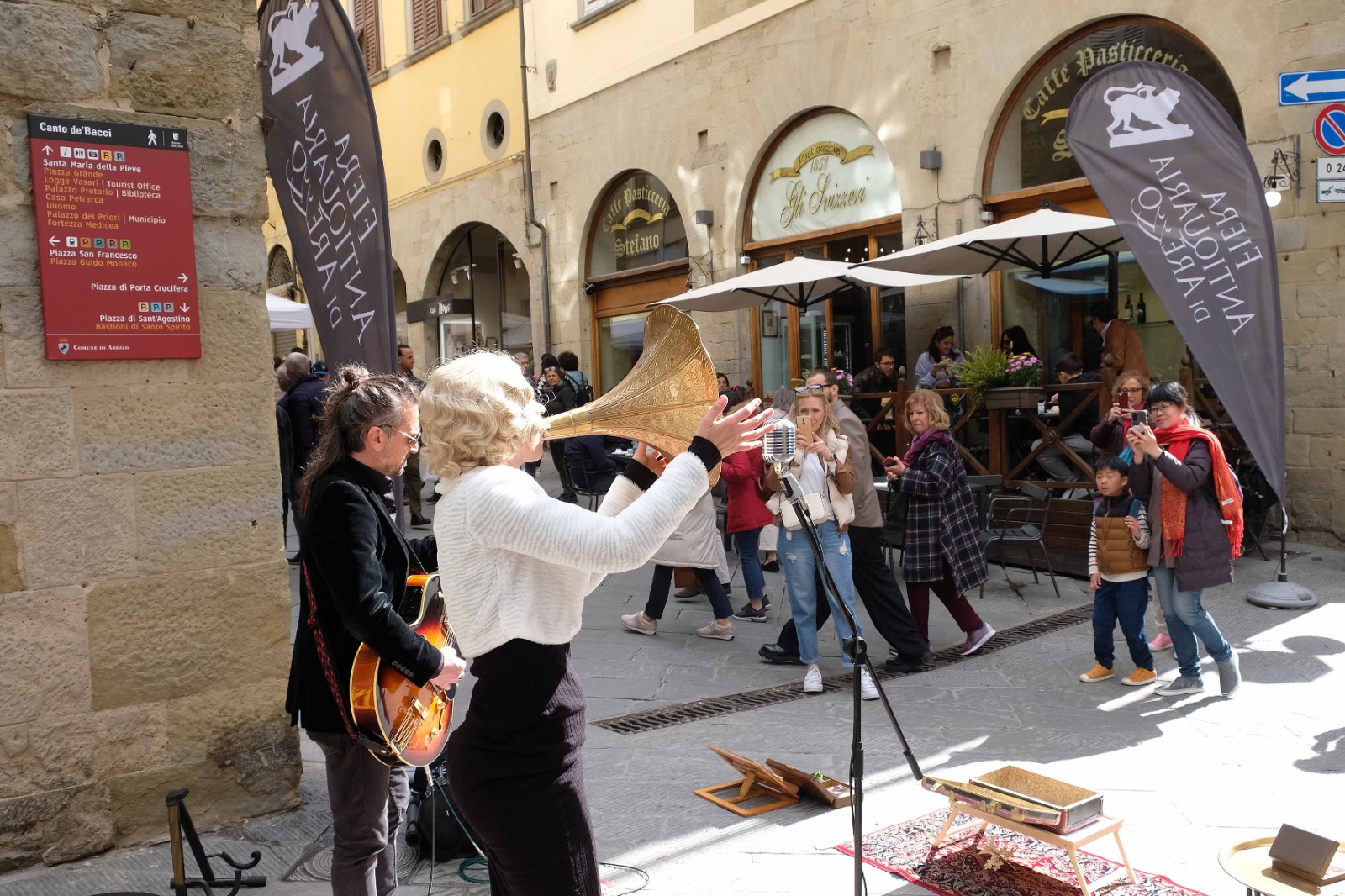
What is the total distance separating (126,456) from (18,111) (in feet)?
3.84

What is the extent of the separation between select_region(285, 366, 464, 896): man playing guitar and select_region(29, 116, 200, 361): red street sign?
1.17m

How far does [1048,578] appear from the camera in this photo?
8555mm

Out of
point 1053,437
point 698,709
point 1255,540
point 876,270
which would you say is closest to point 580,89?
point 876,270

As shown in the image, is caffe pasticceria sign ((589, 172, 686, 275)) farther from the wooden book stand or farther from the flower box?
the wooden book stand

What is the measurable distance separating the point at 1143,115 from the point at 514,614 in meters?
6.05

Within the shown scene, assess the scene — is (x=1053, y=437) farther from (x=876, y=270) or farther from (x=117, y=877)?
(x=117, y=877)

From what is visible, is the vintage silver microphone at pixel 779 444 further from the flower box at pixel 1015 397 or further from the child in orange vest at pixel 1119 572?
the flower box at pixel 1015 397

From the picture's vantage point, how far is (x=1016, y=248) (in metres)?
9.60

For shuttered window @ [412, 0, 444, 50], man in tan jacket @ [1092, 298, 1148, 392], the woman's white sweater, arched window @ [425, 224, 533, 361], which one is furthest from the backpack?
the woman's white sweater

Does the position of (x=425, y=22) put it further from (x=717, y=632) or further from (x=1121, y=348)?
(x=717, y=632)

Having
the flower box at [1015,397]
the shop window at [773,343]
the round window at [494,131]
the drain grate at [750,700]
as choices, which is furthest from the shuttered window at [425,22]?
the drain grate at [750,700]

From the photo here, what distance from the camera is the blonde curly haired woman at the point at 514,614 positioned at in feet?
7.41

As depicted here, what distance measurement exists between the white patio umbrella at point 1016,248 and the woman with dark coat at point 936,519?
2854 millimetres

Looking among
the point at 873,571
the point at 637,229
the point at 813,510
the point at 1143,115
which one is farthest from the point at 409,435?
the point at 637,229
